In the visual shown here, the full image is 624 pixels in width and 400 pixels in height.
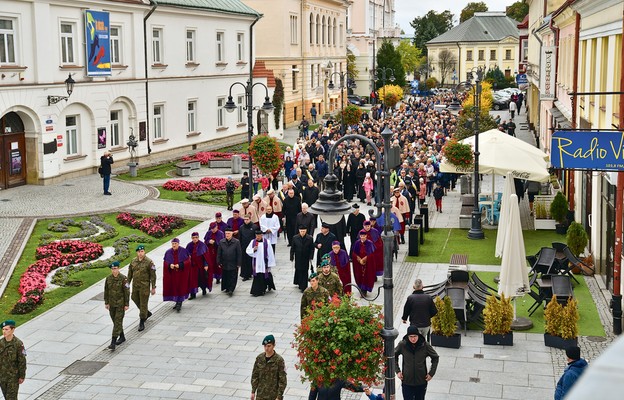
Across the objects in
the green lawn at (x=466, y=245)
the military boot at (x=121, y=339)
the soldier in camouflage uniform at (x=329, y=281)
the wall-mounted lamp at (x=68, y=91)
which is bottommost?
the military boot at (x=121, y=339)

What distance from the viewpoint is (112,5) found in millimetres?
33781

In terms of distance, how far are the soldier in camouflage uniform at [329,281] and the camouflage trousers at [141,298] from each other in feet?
10.8

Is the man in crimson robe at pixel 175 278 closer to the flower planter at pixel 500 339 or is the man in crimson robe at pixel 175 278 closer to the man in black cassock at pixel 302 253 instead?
the man in black cassock at pixel 302 253

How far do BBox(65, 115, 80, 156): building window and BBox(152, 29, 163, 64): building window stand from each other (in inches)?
272

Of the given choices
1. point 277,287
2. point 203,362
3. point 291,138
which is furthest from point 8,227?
point 291,138

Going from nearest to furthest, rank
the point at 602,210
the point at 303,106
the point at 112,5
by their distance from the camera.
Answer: the point at 602,210 < the point at 112,5 < the point at 303,106

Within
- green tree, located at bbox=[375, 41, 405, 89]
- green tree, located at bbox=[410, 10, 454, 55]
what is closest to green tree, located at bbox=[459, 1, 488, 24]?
green tree, located at bbox=[410, 10, 454, 55]

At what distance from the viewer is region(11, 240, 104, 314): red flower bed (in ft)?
53.1

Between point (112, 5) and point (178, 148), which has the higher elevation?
point (112, 5)

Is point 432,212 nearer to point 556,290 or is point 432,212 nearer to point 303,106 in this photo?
point 556,290

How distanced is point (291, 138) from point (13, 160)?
2568 cm

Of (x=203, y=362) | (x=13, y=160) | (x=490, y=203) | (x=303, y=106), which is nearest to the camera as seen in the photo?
(x=203, y=362)

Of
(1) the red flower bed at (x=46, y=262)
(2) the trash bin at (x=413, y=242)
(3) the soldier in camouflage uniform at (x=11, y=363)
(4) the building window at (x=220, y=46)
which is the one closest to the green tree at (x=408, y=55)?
(4) the building window at (x=220, y=46)

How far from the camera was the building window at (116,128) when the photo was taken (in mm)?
34844
